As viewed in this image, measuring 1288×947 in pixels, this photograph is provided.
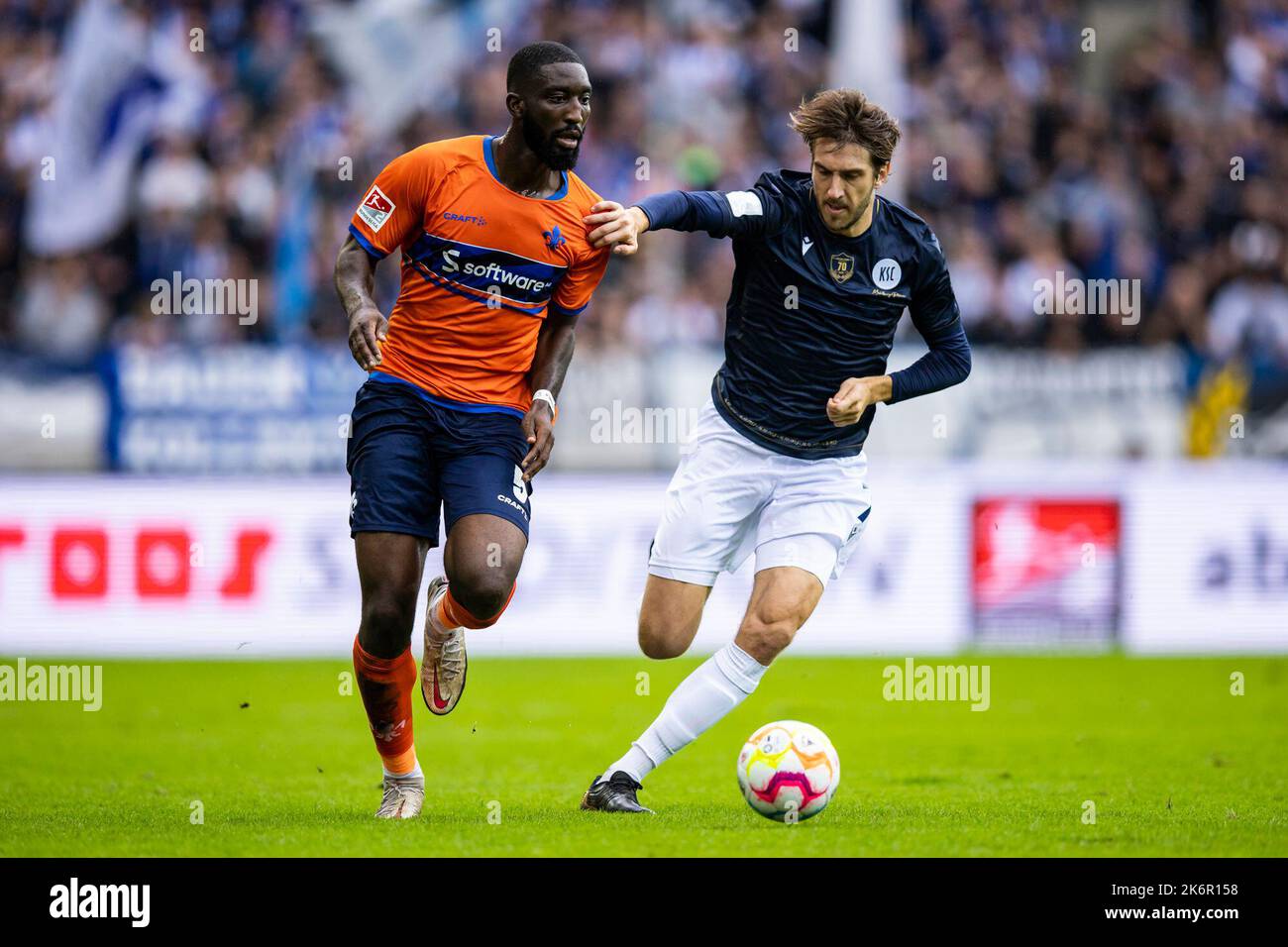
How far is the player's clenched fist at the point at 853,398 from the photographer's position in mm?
6867

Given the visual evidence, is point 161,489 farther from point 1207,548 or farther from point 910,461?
point 1207,548

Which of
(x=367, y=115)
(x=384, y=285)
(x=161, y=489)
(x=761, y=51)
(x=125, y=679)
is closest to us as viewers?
(x=125, y=679)

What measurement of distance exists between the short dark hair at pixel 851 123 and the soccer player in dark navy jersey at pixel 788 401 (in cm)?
5

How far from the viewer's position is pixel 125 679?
39.1ft

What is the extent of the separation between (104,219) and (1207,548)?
10474mm

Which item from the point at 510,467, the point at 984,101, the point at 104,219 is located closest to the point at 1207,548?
the point at 984,101

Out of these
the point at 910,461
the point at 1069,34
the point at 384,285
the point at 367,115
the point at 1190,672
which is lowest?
the point at 1190,672

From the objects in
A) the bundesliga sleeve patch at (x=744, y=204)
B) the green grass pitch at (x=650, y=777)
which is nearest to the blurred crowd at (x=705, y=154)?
the green grass pitch at (x=650, y=777)

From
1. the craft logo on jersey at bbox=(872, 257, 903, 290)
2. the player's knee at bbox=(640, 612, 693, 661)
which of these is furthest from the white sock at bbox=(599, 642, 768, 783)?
the craft logo on jersey at bbox=(872, 257, 903, 290)

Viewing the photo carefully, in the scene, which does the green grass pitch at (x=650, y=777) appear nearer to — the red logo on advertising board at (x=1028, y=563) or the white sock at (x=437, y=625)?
the red logo on advertising board at (x=1028, y=563)

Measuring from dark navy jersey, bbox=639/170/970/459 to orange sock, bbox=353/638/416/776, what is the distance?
1.71m

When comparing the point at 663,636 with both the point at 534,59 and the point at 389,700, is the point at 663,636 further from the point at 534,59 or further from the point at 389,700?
the point at 534,59

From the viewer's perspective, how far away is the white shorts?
7062 millimetres

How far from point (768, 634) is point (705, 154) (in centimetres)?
1117
